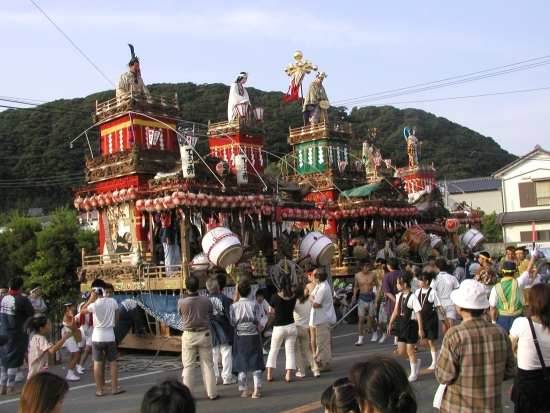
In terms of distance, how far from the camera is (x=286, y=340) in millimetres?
9148

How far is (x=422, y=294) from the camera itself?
30.0 ft

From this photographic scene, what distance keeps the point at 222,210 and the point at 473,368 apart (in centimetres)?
1116

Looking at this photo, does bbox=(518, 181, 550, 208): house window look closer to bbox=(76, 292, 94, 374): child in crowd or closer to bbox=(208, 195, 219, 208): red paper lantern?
bbox=(208, 195, 219, 208): red paper lantern

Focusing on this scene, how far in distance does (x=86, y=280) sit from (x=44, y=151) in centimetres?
4171

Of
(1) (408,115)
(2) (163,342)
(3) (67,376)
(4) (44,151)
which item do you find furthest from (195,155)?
(1) (408,115)

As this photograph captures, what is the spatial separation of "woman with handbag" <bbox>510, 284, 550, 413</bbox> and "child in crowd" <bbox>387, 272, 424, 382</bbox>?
134 inches

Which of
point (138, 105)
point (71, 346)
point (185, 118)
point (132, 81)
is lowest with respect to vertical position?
point (71, 346)

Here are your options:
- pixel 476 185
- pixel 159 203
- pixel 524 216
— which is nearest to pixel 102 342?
pixel 159 203

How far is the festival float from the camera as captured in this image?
1400 cm

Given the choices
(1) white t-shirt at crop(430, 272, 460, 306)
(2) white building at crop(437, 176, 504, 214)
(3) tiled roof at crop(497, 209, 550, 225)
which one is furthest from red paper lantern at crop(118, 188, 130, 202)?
(2) white building at crop(437, 176, 504, 214)

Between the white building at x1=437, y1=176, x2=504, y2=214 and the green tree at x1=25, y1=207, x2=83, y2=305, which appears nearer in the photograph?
the green tree at x1=25, y1=207, x2=83, y2=305

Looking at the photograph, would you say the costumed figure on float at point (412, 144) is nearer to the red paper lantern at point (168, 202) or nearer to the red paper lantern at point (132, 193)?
the red paper lantern at point (132, 193)

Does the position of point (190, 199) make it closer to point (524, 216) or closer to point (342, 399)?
point (342, 399)

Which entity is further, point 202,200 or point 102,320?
point 202,200
